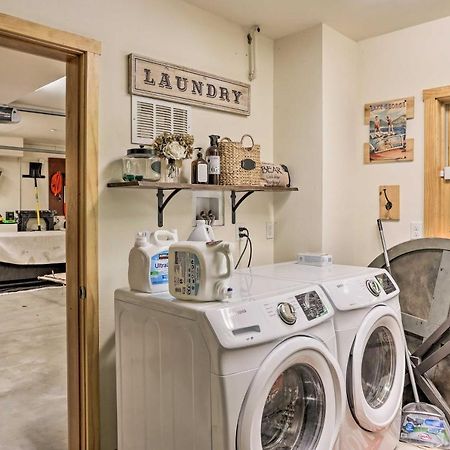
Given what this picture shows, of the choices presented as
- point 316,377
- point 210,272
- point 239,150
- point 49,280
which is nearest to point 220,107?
point 239,150

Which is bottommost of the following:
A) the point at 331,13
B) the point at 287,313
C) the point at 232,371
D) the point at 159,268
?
the point at 232,371

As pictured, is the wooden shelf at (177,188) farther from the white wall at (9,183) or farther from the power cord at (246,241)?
the white wall at (9,183)

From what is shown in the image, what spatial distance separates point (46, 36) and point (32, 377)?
2.73 m

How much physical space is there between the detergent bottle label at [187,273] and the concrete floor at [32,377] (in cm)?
151

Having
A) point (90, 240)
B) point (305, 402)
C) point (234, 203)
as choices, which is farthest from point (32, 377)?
point (305, 402)

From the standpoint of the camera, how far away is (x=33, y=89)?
15.0 ft

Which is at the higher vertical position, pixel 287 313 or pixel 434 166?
pixel 434 166

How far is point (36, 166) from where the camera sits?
923 cm

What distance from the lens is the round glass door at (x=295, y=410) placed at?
1854 mm

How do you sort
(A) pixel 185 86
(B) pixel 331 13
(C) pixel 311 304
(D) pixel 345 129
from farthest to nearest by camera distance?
(D) pixel 345 129 < (B) pixel 331 13 < (A) pixel 185 86 < (C) pixel 311 304

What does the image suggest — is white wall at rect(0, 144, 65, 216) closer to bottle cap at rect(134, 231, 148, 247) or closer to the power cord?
the power cord

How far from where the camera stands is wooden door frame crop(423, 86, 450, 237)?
2889mm

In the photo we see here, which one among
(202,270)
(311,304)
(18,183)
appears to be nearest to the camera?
(202,270)

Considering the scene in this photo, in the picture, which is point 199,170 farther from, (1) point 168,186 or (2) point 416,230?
(2) point 416,230
